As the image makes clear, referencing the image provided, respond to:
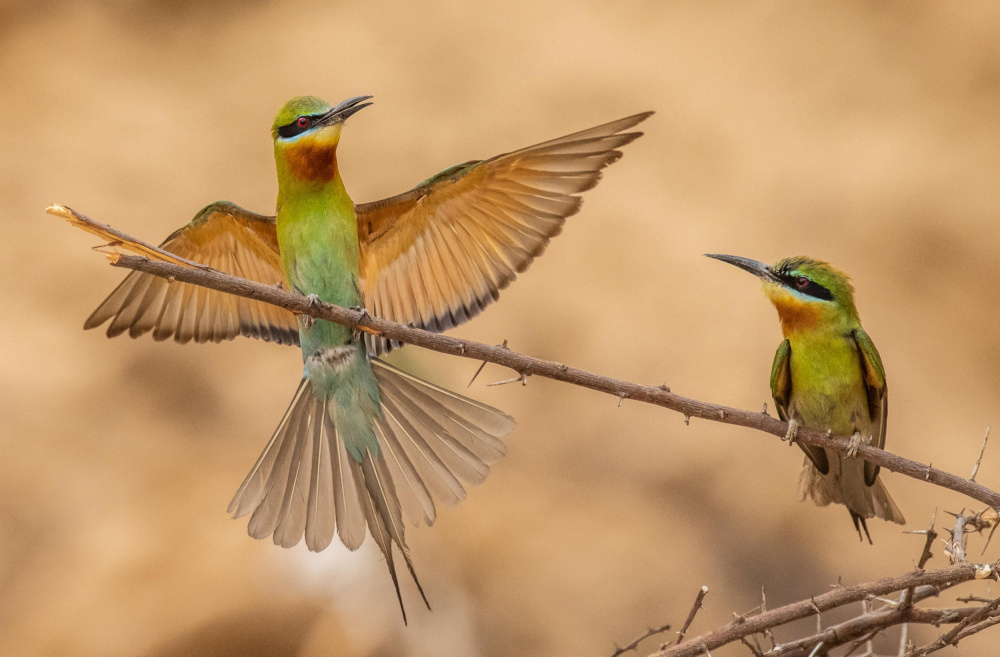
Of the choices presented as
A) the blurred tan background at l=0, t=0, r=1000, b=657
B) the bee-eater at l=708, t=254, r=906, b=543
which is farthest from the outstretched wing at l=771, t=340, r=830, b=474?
the blurred tan background at l=0, t=0, r=1000, b=657

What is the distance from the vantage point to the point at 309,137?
1930mm

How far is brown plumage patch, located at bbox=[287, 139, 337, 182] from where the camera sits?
1.94 meters

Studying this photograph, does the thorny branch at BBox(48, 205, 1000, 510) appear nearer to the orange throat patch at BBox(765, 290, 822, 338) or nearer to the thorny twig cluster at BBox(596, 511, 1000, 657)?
the thorny twig cluster at BBox(596, 511, 1000, 657)

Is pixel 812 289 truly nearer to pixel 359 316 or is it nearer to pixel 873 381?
pixel 873 381

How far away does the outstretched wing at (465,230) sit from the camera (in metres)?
1.83

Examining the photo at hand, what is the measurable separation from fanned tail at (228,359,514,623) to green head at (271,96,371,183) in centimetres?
44

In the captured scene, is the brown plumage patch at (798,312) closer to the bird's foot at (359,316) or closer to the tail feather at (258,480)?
the bird's foot at (359,316)

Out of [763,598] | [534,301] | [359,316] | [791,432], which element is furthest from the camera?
[534,301]

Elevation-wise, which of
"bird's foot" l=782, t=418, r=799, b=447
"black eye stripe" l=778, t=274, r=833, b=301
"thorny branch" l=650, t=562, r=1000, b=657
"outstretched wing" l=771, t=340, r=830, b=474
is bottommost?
"thorny branch" l=650, t=562, r=1000, b=657

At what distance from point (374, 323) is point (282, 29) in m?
2.93

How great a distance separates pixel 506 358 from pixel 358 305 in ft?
2.35

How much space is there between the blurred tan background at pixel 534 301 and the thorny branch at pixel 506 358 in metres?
1.78

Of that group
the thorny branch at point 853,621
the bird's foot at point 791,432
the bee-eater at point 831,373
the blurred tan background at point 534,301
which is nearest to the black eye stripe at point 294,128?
the bee-eater at point 831,373

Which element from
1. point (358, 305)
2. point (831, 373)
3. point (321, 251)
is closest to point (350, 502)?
point (358, 305)
